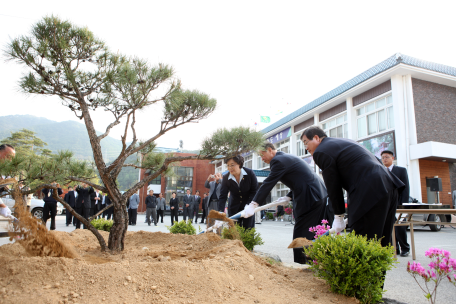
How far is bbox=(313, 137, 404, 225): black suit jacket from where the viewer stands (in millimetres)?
2498

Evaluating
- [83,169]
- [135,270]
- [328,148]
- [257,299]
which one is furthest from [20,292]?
[328,148]

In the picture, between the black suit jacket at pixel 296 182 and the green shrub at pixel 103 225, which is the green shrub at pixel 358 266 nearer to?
the black suit jacket at pixel 296 182

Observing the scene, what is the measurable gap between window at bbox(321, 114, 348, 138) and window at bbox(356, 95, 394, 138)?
3.47 feet

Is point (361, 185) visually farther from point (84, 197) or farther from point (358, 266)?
point (84, 197)

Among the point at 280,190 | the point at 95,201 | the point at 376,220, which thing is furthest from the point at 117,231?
the point at 280,190

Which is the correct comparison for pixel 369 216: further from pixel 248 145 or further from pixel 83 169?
pixel 83 169

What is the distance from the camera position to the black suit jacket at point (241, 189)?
16.1 feet

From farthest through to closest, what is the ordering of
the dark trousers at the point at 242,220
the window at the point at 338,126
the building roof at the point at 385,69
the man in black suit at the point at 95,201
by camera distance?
1. the window at the point at 338,126
2. the building roof at the point at 385,69
3. the man in black suit at the point at 95,201
4. the dark trousers at the point at 242,220

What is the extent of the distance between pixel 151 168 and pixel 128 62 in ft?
6.17

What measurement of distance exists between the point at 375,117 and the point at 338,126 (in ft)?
9.69

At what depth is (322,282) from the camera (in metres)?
2.65

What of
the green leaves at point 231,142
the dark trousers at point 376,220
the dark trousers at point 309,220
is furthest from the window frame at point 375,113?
the dark trousers at point 376,220

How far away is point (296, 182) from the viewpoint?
3.91 m

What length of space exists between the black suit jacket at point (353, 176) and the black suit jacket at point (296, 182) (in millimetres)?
934
